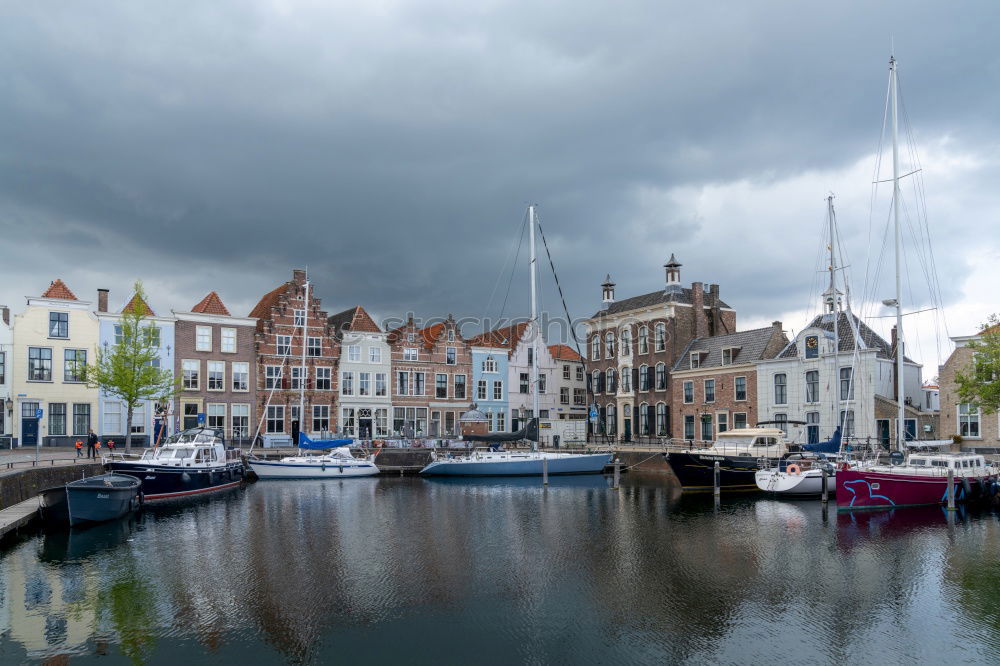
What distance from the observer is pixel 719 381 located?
60.1 meters

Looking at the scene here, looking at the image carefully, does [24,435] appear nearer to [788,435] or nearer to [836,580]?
[836,580]

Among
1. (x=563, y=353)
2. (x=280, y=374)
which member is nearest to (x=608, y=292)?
(x=563, y=353)

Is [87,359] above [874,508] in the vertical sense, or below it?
above

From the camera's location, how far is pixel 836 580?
20.2 meters

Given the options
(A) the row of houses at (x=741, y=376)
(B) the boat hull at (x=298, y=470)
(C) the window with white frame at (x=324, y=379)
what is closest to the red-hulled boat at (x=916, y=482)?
(A) the row of houses at (x=741, y=376)

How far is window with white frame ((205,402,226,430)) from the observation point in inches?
2200

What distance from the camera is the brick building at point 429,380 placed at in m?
64.6

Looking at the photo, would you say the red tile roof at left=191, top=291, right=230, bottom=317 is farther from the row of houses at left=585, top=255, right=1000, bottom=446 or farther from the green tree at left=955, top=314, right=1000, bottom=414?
the green tree at left=955, top=314, right=1000, bottom=414

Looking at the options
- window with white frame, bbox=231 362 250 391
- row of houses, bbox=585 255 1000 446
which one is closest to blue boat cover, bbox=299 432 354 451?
window with white frame, bbox=231 362 250 391

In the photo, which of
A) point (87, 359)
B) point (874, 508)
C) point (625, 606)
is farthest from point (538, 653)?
point (87, 359)

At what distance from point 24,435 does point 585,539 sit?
42831 mm

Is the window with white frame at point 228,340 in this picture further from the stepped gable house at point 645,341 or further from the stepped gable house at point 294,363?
the stepped gable house at point 645,341

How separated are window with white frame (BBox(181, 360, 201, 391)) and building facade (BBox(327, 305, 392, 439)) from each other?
11761mm

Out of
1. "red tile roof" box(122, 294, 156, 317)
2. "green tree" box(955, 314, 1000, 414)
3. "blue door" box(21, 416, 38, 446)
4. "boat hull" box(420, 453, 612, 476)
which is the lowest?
"boat hull" box(420, 453, 612, 476)
